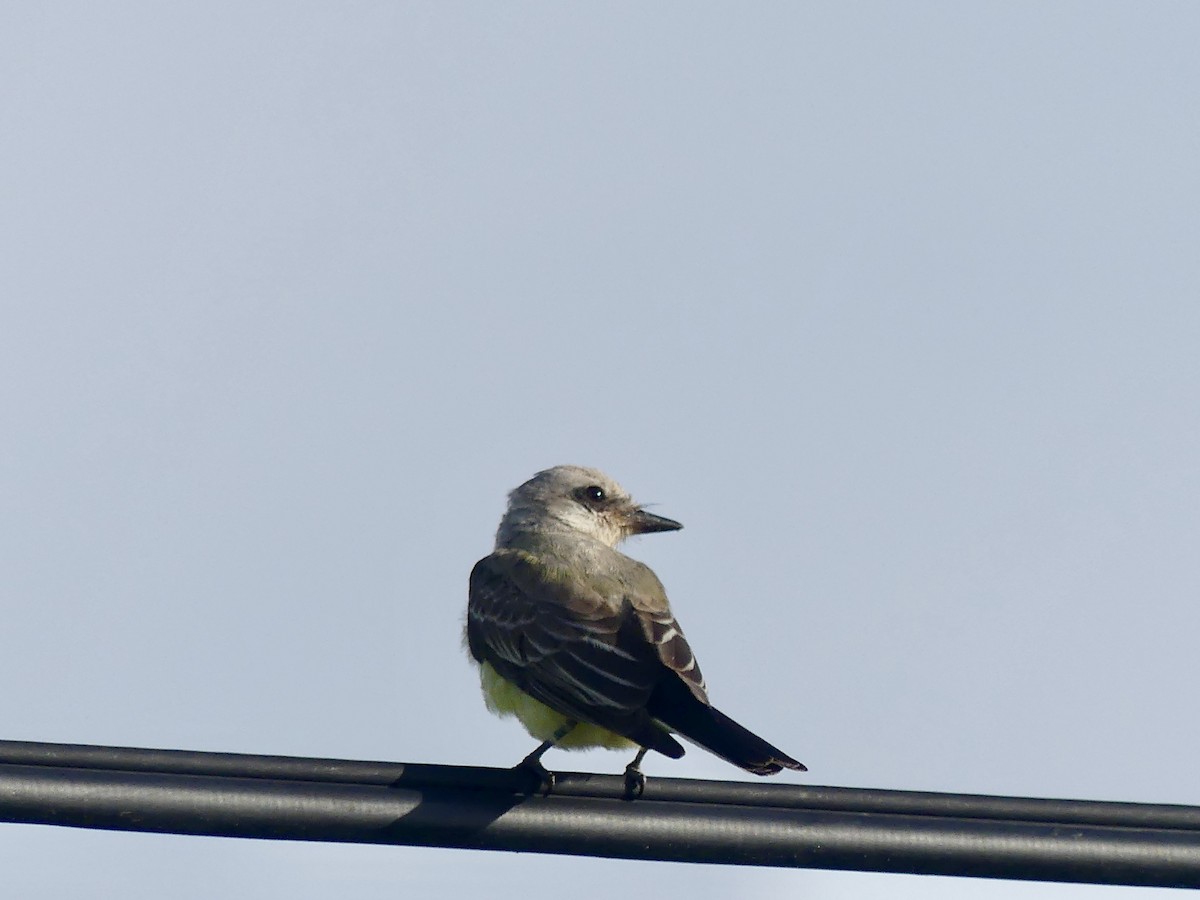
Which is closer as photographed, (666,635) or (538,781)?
(538,781)

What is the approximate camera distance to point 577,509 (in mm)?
10695

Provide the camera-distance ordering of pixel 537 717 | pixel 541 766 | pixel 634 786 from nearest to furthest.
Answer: pixel 634 786
pixel 541 766
pixel 537 717

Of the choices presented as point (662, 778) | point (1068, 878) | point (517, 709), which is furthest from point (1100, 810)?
point (517, 709)

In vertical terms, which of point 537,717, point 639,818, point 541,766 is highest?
point 537,717

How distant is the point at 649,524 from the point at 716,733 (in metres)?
4.43

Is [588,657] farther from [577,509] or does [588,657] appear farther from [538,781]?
[577,509]

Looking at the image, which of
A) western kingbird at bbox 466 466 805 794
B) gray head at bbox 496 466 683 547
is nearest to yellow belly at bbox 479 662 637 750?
western kingbird at bbox 466 466 805 794

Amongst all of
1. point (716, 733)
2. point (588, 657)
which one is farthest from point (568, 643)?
point (716, 733)

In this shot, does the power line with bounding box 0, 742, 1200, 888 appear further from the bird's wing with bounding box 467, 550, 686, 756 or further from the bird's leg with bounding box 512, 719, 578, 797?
the bird's wing with bounding box 467, 550, 686, 756

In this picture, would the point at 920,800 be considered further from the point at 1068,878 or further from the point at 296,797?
the point at 296,797

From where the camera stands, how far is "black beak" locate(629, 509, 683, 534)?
36.0 feet

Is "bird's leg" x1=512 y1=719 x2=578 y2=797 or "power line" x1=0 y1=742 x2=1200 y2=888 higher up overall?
"bird's leg" x1=512 y1=719 x2=578 y2=797

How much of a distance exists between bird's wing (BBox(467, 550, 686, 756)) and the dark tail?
89 millimetres

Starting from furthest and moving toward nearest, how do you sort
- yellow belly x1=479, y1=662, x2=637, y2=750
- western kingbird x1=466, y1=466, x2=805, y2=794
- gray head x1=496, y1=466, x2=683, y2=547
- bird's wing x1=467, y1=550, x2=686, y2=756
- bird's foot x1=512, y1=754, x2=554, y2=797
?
gray head x1=496, y1=466, x2=683, y2=547, yellow belly x1=479, y1=662, x2=637, y2=750, bird's wing x1=467, y1=550, x2=686, y2=756, western kingbird x1=466, y1=466, x2=805, y2=794, bird's foot x1=512, y1=754, x2=554, y2=797
